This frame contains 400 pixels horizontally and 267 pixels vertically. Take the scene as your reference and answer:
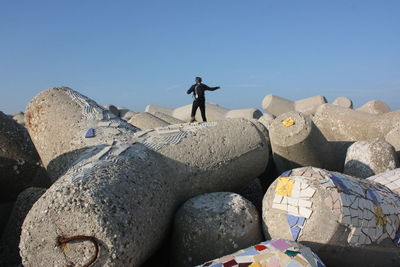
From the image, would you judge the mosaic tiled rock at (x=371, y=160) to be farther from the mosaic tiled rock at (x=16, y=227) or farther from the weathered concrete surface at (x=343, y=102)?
the weathered concrete surface at (x=343, y=102)

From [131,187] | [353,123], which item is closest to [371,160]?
[353,123]

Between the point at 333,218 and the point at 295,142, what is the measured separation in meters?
1.41

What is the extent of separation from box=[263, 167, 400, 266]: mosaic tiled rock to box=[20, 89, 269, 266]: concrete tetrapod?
0.54 metres

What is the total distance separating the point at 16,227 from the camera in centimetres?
245

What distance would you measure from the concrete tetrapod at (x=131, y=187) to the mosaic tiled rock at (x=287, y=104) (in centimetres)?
656

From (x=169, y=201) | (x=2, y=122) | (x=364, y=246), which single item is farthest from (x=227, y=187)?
(x=2, y=122)

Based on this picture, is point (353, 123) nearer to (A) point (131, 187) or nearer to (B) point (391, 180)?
(B) point (391, 180)

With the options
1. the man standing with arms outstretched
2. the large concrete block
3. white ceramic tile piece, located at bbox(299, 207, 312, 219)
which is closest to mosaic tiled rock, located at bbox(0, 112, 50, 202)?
the man standing with arms outstretched

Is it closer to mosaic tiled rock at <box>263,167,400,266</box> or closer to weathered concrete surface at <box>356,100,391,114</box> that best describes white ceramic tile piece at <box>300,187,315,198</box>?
mosaic tiled rock at <box>263,167,400,266</box>

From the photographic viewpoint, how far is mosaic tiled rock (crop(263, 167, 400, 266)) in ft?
6.15

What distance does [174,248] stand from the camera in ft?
6.93

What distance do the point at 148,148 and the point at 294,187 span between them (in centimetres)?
94

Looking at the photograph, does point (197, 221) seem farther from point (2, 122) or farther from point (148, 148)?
point (2, 122)

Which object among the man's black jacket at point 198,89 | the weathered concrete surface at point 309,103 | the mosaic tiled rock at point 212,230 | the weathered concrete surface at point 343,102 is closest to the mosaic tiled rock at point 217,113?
the weathered concrete surface at point 309,103
